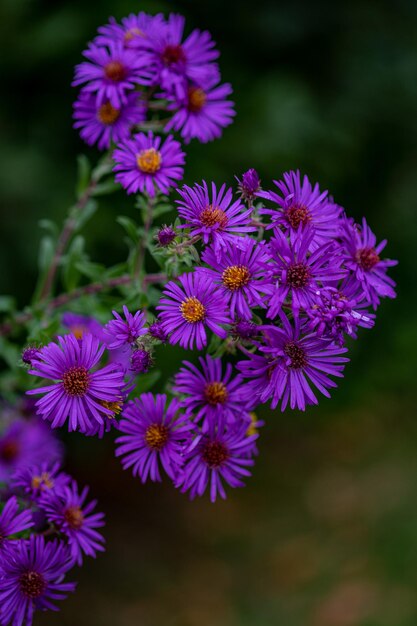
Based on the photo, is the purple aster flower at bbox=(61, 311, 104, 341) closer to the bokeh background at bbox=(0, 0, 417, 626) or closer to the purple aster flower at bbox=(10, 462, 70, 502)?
the purple aster flower at bbox=(10, 462, 70, 502)

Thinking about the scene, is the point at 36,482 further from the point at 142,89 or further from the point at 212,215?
the point at 142,89

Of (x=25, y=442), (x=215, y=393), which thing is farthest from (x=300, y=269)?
(x=25, y=442)

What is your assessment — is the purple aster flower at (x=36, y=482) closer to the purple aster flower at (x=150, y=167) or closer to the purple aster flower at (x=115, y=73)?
the purple aster flower at (x=150, y=167)

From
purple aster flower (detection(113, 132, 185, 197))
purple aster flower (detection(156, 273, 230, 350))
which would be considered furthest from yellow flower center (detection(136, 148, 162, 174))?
purple aster flower (detection(156, 273, 230, 350))

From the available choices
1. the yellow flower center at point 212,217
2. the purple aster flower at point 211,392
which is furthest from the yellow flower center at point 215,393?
the yellow flower center at point 212,217

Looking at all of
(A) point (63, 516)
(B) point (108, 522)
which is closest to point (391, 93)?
(B) point (108, 522)
